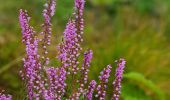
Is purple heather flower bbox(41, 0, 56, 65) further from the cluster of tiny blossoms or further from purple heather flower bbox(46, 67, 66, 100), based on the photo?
purple heather flower bbox(46, 67, 66, 100)

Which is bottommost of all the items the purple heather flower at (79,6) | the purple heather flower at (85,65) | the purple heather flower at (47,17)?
the purple heather flower at (85,65)

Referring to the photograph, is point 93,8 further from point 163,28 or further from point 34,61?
point 34,61

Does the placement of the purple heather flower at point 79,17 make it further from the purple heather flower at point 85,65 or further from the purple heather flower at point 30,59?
the purple heather flower at point 30,59

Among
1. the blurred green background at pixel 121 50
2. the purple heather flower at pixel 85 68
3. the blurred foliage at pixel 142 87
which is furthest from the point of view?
the blurred green background at pixel 121 50

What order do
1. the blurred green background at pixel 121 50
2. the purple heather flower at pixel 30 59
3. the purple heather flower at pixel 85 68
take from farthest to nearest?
the blurred green background at pixel 121 50 < the purple heather flower at pixel 85 68 < the purple heather flower at pixel 30 59

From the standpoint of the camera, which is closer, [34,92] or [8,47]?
[34,92]

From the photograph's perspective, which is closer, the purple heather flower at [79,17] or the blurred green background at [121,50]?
the purple heather flower at [79,17]

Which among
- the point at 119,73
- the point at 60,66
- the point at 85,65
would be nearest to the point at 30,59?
the point at 60,66

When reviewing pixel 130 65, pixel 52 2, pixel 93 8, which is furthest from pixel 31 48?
pixel 93 8

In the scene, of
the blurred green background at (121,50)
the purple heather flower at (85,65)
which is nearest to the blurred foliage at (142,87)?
the blurred green background at (121,50)

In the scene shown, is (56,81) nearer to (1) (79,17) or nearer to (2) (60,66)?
(2) (60,66)

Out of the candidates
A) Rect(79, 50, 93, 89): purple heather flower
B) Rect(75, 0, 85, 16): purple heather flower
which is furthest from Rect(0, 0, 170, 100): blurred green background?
Rect(75, 0, 85, 16): purple heather flower
